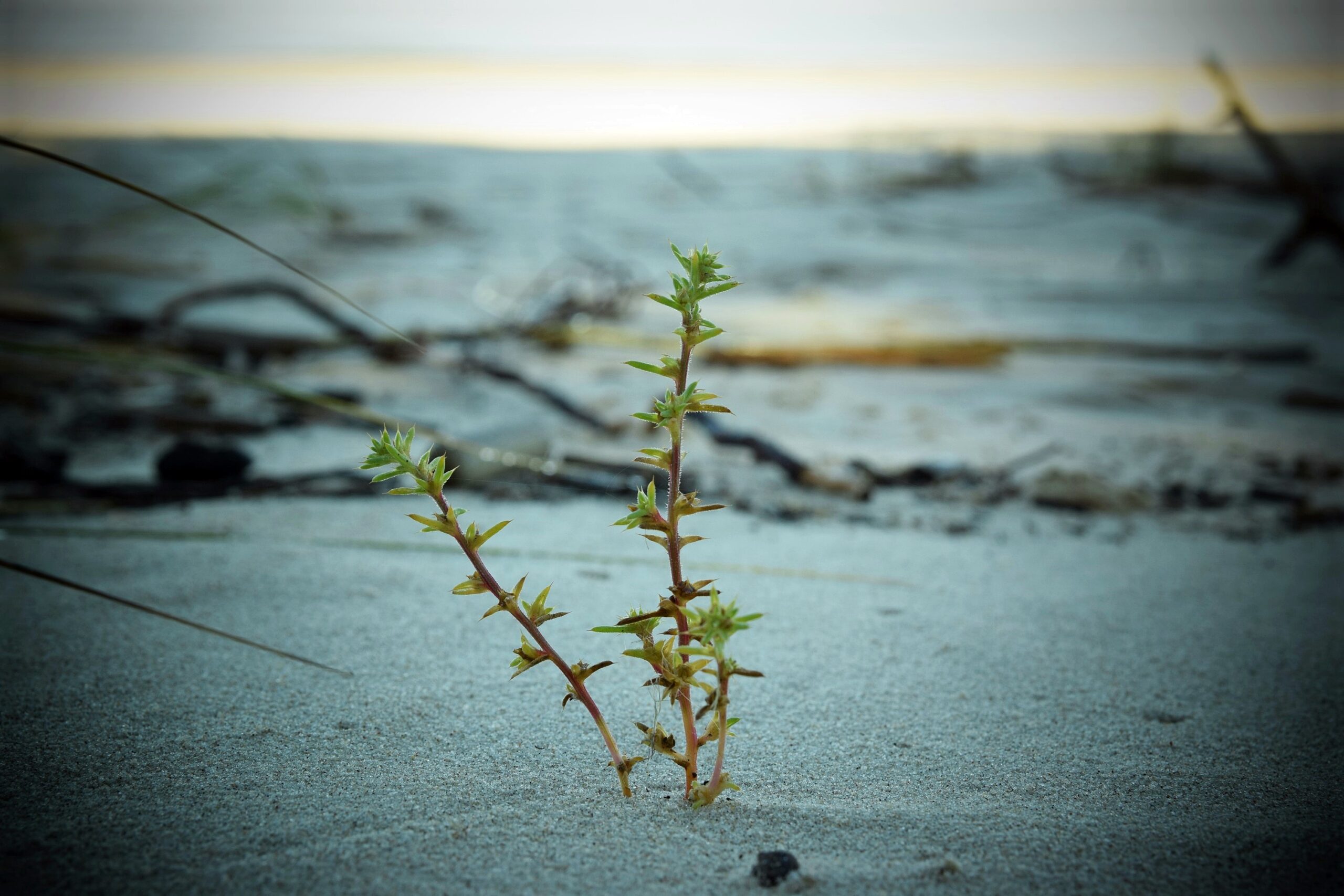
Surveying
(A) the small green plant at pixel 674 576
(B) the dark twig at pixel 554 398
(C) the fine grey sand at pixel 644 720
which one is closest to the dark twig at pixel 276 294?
(B) the dark twig at pixel 554 398

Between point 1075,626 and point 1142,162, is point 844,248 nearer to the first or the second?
point 1142,162

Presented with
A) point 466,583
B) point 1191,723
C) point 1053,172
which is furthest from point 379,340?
point 1053,172

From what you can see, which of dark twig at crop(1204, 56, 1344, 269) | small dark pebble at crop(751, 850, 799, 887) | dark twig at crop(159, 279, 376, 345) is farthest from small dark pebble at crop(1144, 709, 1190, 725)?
dark twig at crop(1204, 56, 1344, 269)

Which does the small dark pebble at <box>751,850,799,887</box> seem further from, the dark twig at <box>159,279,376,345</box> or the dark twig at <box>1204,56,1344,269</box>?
the dark twig at <box>1204,56,1344,269</box>

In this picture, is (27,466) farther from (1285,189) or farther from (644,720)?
(1285,189)

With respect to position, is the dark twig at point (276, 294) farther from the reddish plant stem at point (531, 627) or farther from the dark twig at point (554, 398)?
the reddish plant stem at point (531, 627)

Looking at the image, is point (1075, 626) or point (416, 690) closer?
point (416, 690)

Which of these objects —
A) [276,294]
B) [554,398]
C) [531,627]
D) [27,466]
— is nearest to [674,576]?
[531,627]
